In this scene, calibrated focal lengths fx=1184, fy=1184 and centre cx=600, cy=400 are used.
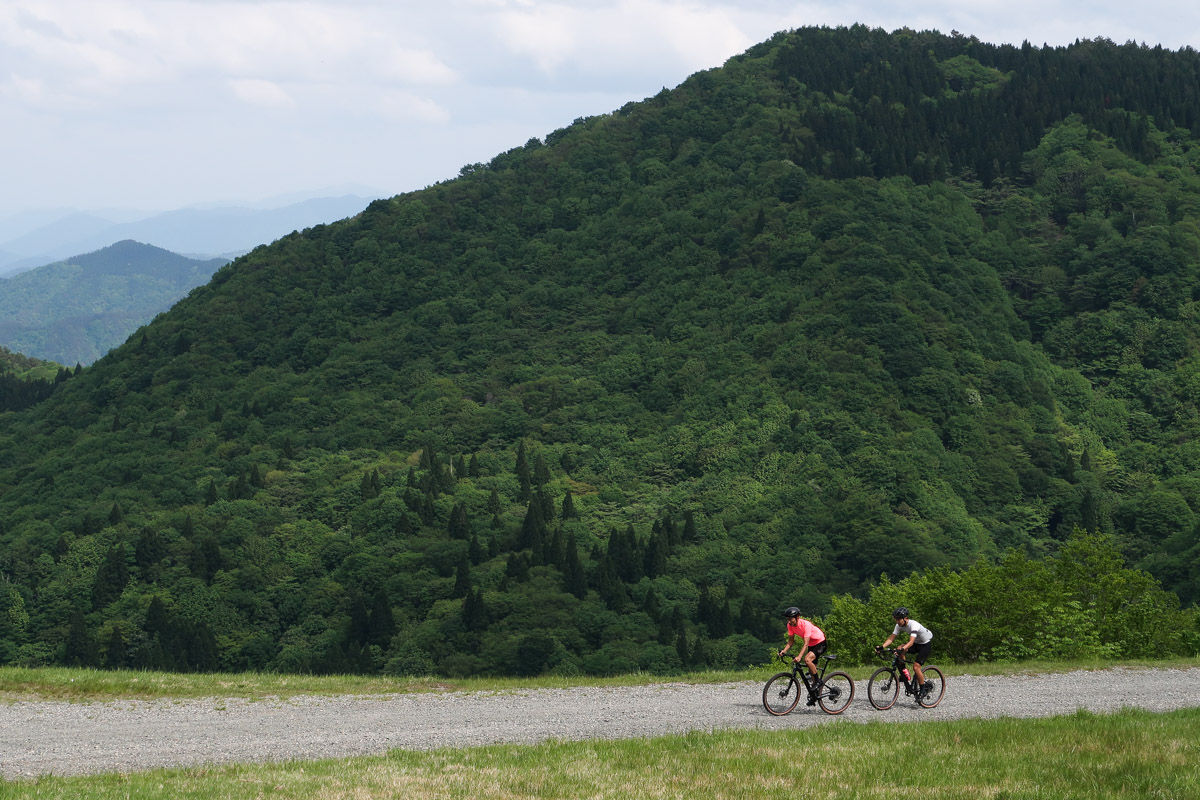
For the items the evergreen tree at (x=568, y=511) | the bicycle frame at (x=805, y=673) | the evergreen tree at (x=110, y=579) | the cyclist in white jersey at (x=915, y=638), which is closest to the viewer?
the bicycle frame at (x=805, y=673)

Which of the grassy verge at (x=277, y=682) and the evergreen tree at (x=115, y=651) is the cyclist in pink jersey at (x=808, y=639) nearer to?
the grassy verge at (x=277, y=682)

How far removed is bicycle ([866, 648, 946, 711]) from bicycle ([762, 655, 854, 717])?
810mm

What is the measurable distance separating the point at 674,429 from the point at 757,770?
13457cm

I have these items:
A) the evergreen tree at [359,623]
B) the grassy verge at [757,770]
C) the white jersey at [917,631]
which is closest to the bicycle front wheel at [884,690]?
the white jersey at [917,631]

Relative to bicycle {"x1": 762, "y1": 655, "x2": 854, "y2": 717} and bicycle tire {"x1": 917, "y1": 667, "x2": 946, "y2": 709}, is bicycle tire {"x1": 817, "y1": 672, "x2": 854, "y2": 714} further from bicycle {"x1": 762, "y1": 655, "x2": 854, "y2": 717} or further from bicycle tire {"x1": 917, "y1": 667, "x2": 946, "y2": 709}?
bicycle tire {"x1": 917, "y1": 667, "x2": 946, "y2": 709}

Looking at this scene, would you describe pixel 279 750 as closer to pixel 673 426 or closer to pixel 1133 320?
pixel 673 426

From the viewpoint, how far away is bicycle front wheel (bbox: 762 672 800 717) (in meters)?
25.5

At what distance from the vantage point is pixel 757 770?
1939 centimetres

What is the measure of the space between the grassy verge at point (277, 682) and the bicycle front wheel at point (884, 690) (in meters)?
3.26

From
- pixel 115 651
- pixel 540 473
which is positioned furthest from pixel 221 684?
pixel 540 473

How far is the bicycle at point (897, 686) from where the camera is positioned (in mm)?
26078

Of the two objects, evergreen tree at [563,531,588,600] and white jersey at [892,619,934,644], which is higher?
white jersey at [892,619,934,644]

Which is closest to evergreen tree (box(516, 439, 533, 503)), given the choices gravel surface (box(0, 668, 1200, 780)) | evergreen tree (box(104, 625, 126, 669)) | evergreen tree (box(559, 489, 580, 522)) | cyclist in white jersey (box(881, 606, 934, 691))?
evergreen tree (box(559, 489, 580, 522))

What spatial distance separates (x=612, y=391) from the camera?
557 feet
